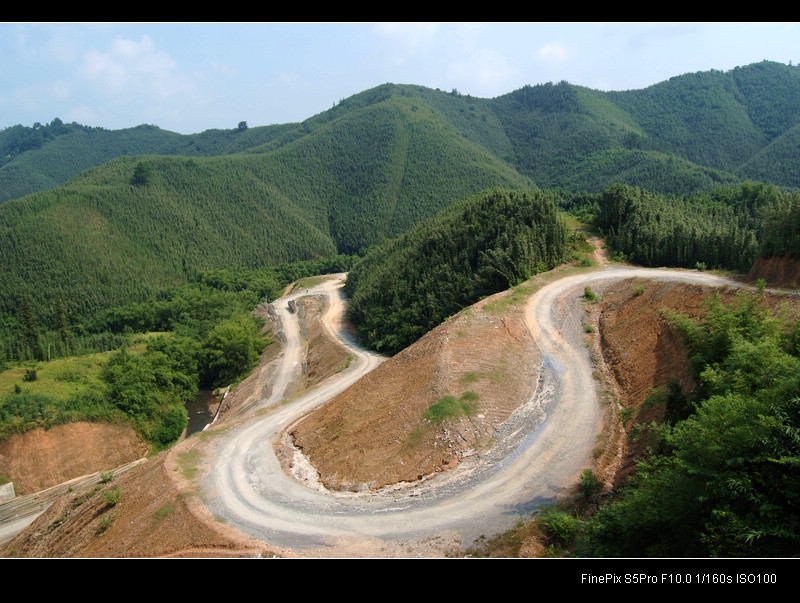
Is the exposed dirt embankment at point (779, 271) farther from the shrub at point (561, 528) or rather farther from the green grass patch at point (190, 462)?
the green grass patch at point (190, 462)

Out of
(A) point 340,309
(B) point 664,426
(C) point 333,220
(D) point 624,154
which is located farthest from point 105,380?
(D) point 624,154

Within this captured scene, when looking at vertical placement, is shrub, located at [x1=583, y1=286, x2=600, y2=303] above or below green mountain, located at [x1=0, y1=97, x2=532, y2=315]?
below

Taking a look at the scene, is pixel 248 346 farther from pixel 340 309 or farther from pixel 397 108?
pixel 397 108

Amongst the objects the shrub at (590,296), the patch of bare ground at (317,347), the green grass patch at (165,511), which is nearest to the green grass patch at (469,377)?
the shrub at (590,296)

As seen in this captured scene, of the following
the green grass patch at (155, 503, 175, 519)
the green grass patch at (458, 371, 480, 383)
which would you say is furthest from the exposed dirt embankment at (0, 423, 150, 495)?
the green grass patch at (458, 371, 480, 383)

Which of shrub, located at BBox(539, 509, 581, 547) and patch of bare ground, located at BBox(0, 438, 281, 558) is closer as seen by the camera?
shrub, located at BBox(539, 509, 581, 547)

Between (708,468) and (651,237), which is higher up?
(651,237)

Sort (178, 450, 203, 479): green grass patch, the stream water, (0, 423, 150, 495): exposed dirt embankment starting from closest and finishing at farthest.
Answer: (178, 450, 203, 479): green grass patch
(0, 423, 150, 495): exposed dirt embankment
the stream water

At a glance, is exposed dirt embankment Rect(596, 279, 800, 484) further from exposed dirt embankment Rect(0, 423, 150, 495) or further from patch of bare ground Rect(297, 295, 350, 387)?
exposed dirt embankment Rect(0, 423, 150, 495)
